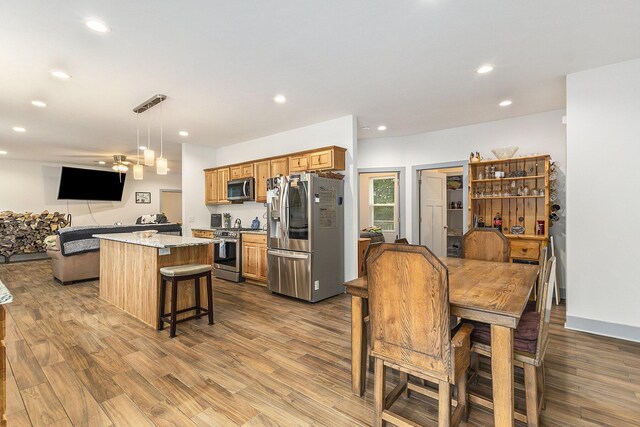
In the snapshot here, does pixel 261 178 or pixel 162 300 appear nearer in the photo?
pixel 162 300

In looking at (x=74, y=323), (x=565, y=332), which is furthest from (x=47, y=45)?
(x=565, y=332)

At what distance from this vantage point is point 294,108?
4.16m

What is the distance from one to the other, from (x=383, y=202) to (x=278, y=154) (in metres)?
2.54

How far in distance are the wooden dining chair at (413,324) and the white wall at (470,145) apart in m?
3.91

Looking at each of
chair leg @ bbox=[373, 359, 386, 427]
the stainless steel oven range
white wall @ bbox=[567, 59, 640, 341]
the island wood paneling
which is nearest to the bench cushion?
chair leg @ bbox=[373, 359, 386, 427]

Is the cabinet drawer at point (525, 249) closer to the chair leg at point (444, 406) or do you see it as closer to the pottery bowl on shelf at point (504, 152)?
the pottery bowl on shelf at point (504, 152)

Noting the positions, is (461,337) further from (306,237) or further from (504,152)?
(504,152)

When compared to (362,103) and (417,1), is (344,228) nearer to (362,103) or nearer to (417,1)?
(362,103)

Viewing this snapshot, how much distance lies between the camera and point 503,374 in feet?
4.92

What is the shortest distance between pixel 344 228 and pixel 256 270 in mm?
1650

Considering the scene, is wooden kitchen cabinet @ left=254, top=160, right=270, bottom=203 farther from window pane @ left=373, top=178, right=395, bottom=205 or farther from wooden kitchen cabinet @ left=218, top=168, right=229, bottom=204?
window pane @ left=373, top=178, right=395, bottom=205

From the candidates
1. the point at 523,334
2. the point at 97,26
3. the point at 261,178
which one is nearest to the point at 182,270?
the point at 97,26

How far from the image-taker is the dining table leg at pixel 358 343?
80.0 inches

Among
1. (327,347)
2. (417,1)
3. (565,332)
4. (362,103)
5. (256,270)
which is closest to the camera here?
(417,1)
